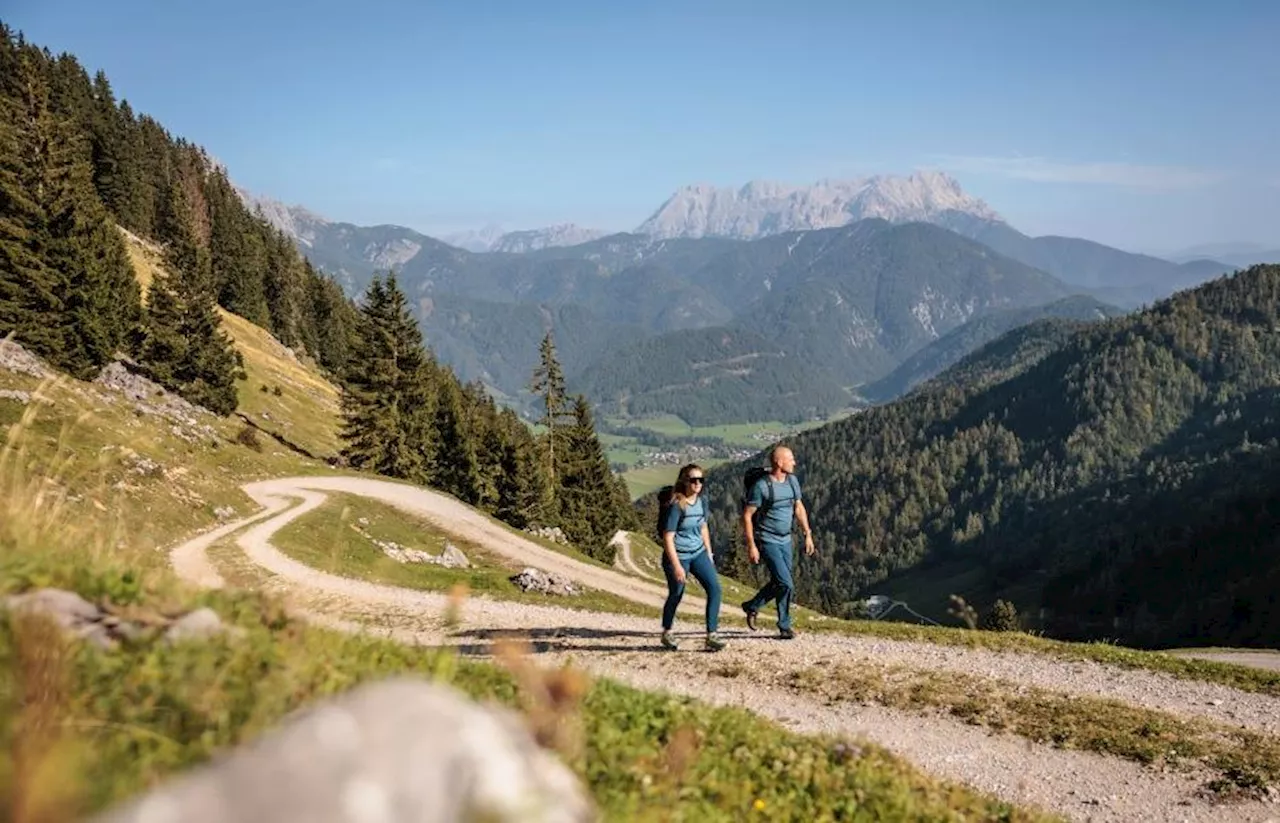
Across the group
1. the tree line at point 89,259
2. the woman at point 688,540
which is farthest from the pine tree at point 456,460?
the woman at point 688,540

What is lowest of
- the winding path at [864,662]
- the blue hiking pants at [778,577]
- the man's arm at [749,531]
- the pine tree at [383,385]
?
the winding path at [864,662]

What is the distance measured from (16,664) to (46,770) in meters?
1.60

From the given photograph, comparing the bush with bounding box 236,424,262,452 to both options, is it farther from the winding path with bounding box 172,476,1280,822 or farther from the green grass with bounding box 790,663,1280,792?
the green grass with bounding box 790,663,1280,792

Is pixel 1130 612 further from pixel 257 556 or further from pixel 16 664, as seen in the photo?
pixel 16 664

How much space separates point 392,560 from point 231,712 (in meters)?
26.1

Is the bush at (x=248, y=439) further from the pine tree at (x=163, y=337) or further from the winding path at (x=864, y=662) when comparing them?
the winding path at (x=864, y=662)

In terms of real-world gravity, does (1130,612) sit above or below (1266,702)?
below

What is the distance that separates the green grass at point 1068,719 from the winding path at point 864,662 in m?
0.35

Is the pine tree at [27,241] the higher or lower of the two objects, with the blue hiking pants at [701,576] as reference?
higher

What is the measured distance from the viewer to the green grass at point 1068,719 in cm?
1081

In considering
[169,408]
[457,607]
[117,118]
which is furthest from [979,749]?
[117,118]

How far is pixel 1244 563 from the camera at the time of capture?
151375mm

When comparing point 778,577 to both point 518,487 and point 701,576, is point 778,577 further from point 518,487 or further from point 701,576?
point 518,487

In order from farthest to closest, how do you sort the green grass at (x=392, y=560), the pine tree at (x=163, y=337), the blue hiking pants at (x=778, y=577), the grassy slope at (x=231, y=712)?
1. the pine tree at (x=163, y=337)
2. the green grass at (x=392, y=560)
3. the blue hiking pants at (x=778, y=577)
4. the grassy slope at (x=231, y=712)
